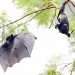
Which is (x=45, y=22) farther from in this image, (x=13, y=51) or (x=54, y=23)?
(x=13, y=51)

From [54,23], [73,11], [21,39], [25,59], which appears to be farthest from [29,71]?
[73,11]

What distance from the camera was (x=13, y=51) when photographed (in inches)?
57.1

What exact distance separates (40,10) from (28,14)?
0.22 ft

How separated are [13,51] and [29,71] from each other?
0.43 feet

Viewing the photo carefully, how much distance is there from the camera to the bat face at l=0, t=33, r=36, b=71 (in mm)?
1438

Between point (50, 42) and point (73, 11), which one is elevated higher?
point (73, 11)

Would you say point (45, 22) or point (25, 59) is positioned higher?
point (45, 22)

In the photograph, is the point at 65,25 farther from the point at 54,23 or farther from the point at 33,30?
the point at 33,30

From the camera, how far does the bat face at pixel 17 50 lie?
144 cm

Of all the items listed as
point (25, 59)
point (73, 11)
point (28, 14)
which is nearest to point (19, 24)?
point (28, 14)

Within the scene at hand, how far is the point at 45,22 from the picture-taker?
148 cm

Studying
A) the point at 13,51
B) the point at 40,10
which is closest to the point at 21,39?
the point at 13,51

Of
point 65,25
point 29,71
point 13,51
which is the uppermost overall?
point 65,25

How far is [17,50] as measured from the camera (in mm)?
1455
